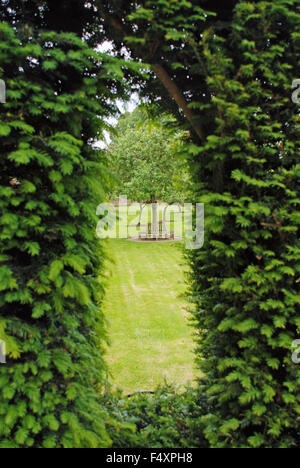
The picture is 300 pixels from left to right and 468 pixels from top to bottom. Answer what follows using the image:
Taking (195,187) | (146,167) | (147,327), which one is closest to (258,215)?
(195,187)

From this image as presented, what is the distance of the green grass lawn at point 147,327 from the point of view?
206 inches

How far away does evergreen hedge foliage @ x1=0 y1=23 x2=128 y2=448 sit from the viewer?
2250mm

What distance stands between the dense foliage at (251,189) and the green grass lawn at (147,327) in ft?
3.88

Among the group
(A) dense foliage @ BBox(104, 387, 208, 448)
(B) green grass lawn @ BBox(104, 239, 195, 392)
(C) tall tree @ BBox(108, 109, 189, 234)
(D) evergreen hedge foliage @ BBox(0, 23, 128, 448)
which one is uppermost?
(C) tall tree @ BBox(108, 109, 189, 234)

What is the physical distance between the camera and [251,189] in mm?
2656

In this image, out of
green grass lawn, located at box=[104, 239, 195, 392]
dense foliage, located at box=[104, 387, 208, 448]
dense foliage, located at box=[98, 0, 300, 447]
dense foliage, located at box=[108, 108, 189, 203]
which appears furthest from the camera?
dense foliage, located at box=[108, 108, 189, 203]

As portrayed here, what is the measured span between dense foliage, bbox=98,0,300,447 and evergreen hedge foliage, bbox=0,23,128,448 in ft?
2.18

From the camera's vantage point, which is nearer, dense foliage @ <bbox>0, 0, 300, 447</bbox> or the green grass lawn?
dense foliage @ <bbox>0, 0, 300, 447</bbox>

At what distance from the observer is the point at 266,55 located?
2.48 m

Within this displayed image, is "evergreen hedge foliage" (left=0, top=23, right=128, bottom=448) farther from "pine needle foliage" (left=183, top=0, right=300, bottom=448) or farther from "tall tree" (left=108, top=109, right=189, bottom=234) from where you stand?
"tall tree" (left=108, top=109, right=189, bottom=234)

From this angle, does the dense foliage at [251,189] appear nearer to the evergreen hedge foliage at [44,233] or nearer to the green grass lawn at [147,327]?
the evergreen hedge foliage at [44,233]

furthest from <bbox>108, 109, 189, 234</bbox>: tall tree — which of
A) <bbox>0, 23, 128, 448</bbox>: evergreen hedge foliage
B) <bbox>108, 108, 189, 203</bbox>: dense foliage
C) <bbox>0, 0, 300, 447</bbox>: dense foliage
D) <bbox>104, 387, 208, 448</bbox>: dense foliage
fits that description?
<bbox>0, 23, 128, 448</bbox>: evergreen hedge foliage
